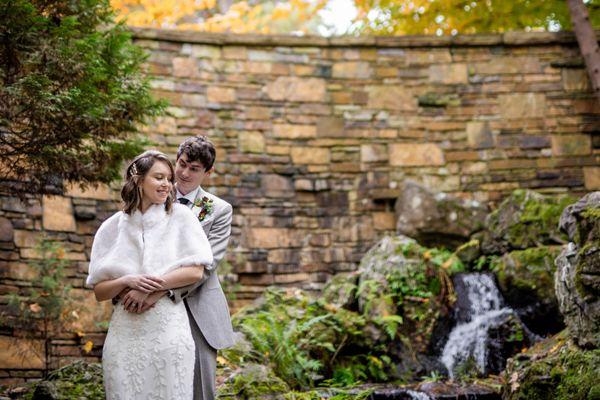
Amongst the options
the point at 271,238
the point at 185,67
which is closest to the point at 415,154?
the point at 271,238

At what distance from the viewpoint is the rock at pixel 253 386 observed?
16.4 feet

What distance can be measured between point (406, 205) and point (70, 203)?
13.6ft

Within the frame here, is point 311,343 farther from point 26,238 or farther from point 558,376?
point 26,238

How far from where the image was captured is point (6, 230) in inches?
292

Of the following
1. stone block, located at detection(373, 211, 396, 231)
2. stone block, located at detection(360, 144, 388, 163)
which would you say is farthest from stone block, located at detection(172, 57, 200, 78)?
stone block, located at detection(373, 211, 396, 231)

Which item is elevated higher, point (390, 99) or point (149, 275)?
point (390, 99)

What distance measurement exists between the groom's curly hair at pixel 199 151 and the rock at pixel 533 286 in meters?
4.84

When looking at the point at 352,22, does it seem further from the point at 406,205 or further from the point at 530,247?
the point at 530,247

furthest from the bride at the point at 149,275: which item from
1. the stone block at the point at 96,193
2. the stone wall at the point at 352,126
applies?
the stone wall at the point at 352,126

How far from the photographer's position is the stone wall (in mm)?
9016

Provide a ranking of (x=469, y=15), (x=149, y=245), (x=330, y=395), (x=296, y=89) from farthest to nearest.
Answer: (x=469, y=15), (x=296, y=89), (x=330, y=395), (x=149, y=245)

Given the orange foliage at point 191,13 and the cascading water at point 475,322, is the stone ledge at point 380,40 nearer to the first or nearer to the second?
the orange foliage at point 191,13

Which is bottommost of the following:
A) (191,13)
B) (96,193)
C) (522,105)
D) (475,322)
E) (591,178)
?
(475,322)

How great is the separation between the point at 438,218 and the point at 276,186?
2.14 m
